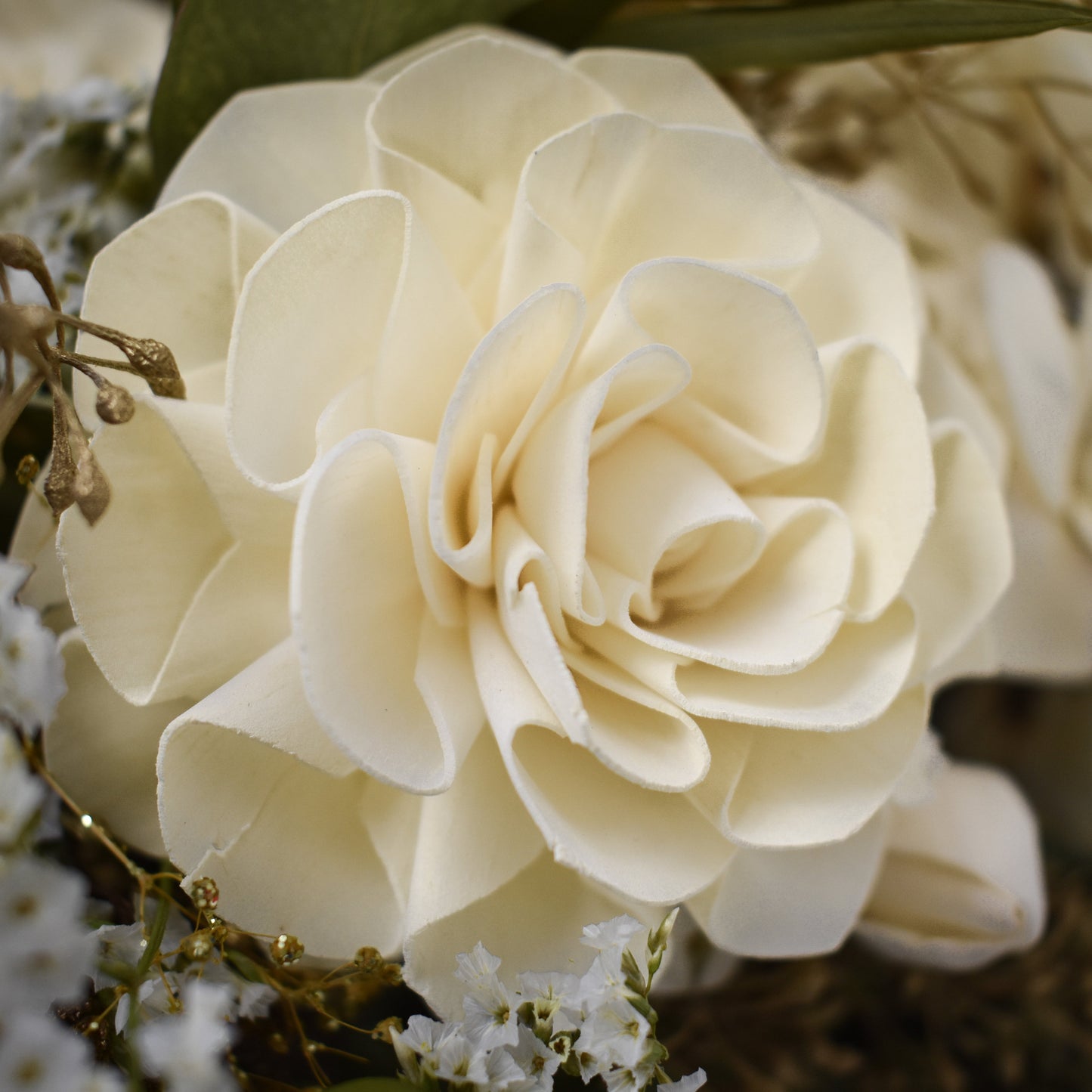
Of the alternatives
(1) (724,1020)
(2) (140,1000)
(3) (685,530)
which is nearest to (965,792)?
(1) (724,1020)

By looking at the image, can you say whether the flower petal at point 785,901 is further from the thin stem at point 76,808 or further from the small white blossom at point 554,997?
the thin stem at point 76,808

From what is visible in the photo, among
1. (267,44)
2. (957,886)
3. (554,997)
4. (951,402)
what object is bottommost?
(957,886)

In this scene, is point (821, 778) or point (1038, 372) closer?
point (821, 778)

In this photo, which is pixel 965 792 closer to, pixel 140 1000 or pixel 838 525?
pixel 838 525

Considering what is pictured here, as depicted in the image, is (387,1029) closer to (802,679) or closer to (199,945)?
(199,945)

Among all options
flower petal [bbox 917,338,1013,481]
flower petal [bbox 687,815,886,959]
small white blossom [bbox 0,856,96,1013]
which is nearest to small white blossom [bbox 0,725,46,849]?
small white blossom [bbox 0,856,96,1013]

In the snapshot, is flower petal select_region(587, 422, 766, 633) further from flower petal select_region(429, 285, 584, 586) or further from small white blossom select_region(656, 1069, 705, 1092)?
small white blossom select_region(656, 1069, 705, 1092)

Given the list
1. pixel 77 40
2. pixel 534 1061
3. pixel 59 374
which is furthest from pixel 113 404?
pixel 77 40
